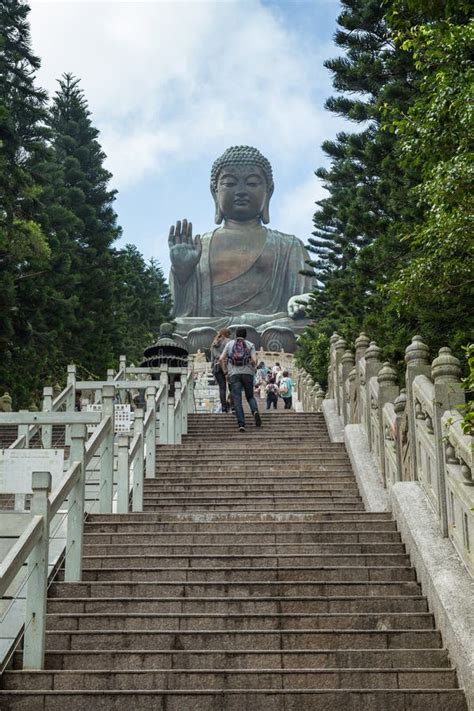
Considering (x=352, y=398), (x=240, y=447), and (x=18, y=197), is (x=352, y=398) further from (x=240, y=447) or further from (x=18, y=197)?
(x=18, y=197)

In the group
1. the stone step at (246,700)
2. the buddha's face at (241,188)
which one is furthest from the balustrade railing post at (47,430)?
the buddha's face at (241,188)

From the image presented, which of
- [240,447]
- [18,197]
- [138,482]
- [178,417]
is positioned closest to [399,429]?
[138,482]

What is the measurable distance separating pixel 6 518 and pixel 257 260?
3100 cm

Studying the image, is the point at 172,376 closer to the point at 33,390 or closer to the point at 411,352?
the point at 33,390

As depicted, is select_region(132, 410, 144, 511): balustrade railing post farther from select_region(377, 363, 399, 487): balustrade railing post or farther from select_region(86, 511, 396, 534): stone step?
select_region(377, 363, 399, 487): balustrade railing post

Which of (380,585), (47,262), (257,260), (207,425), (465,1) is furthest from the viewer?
(257,260)

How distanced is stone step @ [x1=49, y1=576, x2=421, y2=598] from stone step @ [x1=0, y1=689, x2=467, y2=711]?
1.05 m

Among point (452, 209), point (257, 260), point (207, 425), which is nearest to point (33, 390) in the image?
point (207, 425)

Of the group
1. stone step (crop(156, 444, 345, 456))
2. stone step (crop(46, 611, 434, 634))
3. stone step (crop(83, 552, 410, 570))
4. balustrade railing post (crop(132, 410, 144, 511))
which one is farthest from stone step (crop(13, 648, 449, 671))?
stone step (crop(156, 444, 345, 456))

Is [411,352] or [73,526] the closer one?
[73,526]

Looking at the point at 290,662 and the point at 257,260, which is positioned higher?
the point at 257,260

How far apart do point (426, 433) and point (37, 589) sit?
2470 millimetres

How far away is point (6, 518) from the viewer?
5199 millimetres

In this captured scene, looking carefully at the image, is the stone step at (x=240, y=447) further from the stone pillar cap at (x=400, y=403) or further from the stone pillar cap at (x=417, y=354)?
the stone pillar cap at (x=417, y=354)
